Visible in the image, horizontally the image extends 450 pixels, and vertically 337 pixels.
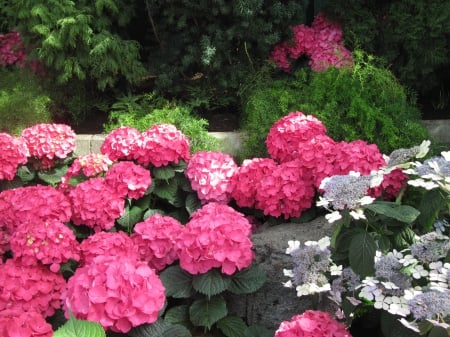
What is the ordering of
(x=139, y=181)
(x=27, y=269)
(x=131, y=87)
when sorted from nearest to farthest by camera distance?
1. (x=27, y=269)
2. (x=139, y=181)
3. (x=131, y=87)

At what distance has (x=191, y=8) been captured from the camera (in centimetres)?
408

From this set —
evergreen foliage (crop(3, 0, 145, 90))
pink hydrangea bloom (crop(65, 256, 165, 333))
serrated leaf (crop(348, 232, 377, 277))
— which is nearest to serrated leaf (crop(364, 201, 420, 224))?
serrated leaf (crop(348, 232, 377, 277))

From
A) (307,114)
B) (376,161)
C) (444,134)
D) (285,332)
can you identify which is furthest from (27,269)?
(444,134)

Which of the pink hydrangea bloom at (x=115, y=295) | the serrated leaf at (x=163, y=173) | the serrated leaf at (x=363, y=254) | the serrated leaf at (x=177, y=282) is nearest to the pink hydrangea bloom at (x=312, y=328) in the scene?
the serrated leaf at (x=363, y=254)

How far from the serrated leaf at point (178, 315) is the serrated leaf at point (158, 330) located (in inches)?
9.0

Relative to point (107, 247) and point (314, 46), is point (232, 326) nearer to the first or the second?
point (107, 247)

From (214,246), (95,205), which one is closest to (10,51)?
(95,205)

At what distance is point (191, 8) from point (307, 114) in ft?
4.01

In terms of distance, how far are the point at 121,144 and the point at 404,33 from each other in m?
2.21

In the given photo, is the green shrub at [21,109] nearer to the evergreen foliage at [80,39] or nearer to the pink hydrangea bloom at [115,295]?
the evergreen foliage at [80,39]

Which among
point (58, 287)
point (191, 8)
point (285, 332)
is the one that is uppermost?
point (191, 8)

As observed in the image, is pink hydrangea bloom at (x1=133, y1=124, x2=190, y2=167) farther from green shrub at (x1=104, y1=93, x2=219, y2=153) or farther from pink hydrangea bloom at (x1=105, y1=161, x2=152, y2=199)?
green shrub at (x1=104, y1=93, x2=219, y2=153)

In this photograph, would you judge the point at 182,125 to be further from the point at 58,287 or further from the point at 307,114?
the point at 58,287

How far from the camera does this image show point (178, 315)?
2.45 m
